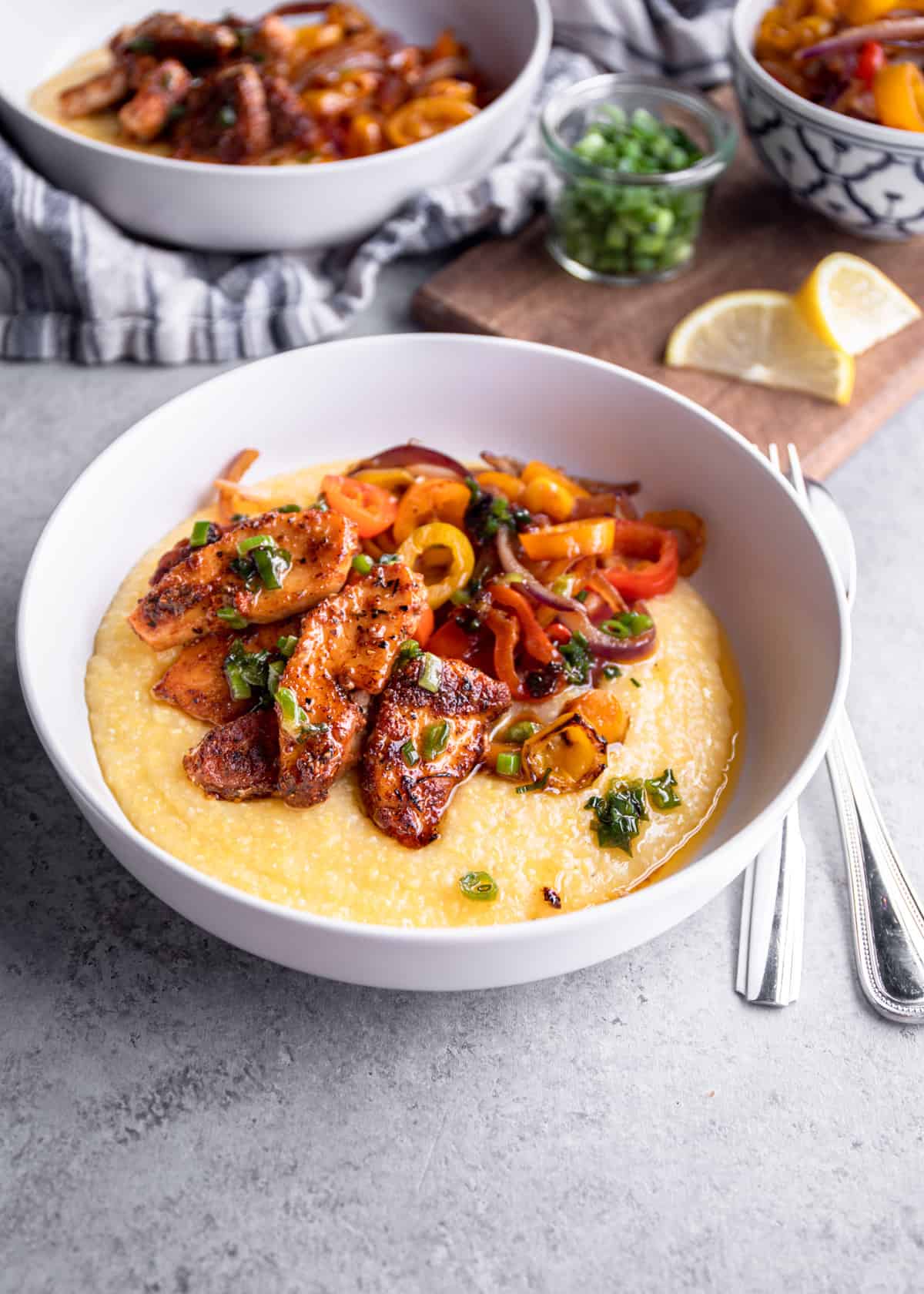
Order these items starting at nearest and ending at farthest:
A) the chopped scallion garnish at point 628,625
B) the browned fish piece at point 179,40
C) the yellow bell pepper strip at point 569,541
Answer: the chopped scallion garnish at point 628,625, the yellow bell pepper strip at point 569,541, the browned fish piece at point 179,40

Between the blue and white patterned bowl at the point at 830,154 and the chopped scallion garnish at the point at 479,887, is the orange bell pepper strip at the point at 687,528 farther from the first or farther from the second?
the blue and white patterned bowl at the point at 830,154

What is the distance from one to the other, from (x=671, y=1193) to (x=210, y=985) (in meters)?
1.31

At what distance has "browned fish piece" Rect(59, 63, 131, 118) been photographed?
5898 mm

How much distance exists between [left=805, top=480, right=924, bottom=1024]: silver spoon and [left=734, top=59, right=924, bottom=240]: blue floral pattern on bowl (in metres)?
2.76

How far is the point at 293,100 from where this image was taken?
18.6 ft

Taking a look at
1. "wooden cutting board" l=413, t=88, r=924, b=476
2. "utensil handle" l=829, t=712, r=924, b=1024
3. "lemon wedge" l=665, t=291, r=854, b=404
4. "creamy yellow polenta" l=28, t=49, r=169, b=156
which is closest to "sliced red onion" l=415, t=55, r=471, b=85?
"wooden cutting board" l=413, t=88, r=924, b=476

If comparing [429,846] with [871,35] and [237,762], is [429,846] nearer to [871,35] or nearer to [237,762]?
[237,762]

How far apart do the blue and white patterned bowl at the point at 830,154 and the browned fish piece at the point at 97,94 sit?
302 cm

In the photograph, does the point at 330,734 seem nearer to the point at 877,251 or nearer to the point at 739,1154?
the point at 739,1154

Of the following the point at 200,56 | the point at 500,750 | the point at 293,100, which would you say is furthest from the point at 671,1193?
the point at 200,56

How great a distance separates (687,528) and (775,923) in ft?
4.88

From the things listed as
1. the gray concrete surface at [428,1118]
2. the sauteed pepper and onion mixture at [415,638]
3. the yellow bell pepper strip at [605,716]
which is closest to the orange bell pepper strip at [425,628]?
the sauteed pepper and onion mixture at [415,638]

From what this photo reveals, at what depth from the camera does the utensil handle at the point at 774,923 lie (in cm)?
327

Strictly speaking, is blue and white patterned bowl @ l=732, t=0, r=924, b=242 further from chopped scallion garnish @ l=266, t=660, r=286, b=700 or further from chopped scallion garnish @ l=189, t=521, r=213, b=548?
chopped scallion garnish @ l=266, t=660, r=286, b=700
